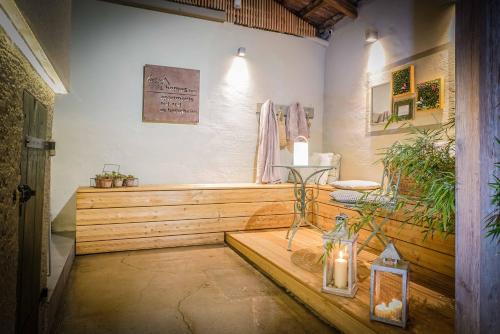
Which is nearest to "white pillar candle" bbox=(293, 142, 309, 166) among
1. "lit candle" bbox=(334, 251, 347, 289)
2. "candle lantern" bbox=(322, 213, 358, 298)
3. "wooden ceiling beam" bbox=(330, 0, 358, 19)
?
"candle lantern" bbox=(322, 213, 358, 298)

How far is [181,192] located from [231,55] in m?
2.17

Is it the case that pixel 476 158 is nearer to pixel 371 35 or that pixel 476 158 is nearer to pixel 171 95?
pixel 371 35

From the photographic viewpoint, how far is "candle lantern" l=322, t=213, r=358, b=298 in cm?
188

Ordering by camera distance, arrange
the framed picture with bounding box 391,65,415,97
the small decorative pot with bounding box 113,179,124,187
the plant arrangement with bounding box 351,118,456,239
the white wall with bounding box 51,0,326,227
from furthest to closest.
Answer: the white wall with bounding box 51,0,326,227 → the framed picture with bounding box 391,65,415,97 → the small decorative pot with bounding box 113,179,124,187 → the plant arrangement with bounding box 351,118,456,239

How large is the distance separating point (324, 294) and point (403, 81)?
2.87 metres

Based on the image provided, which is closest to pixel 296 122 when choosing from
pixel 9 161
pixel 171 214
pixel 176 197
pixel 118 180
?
pixel 176 197

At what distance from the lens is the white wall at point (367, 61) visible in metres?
3.44

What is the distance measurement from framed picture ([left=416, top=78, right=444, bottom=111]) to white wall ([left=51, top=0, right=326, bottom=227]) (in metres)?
1.82

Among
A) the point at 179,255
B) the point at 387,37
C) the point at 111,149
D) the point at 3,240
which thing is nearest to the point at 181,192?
the point at 179,255

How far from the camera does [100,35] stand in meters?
3.97

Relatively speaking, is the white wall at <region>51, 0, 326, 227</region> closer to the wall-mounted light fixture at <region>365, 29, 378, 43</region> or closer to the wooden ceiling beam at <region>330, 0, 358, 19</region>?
the wooden ceiling beam at <region>330, 0, 358, 19</region>

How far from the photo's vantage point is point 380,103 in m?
4.12

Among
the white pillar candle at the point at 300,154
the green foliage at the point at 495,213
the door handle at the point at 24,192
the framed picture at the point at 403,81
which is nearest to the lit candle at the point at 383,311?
the green foliage at the point at 495,213

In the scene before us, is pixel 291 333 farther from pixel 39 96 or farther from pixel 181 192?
pixel 181 192
